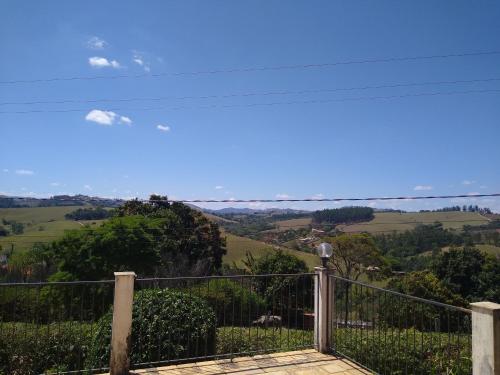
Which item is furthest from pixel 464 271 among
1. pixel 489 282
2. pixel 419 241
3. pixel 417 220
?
pixel 417 220

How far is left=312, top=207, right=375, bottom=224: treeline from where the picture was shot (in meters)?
63.9

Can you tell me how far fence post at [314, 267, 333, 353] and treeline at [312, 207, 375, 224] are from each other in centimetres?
5760

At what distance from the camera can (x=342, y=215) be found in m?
66.5

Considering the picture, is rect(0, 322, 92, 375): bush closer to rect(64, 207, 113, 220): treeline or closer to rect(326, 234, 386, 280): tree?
rect(326, 234, 386, 280): tree

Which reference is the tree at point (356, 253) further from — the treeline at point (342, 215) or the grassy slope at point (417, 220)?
the grassy slope at point (417, 220)

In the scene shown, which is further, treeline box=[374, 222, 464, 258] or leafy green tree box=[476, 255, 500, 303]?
treeline box=[374, 222, 464, 258]

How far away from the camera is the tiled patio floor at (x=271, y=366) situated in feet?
15.8

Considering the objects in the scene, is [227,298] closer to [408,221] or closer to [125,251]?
[125,251]

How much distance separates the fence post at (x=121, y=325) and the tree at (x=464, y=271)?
32759 mm

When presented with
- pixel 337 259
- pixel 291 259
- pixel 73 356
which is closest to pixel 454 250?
pixel 337 259

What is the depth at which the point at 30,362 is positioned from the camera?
6984 millimetres

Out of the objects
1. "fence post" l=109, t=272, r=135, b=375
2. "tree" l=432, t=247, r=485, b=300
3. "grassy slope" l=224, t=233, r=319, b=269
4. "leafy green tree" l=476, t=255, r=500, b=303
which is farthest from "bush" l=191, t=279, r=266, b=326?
"grassy slope" l=224, t=233, r=319, b=269

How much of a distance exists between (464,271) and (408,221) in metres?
43.5

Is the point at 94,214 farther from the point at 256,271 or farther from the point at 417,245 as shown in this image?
the point at 417,245
